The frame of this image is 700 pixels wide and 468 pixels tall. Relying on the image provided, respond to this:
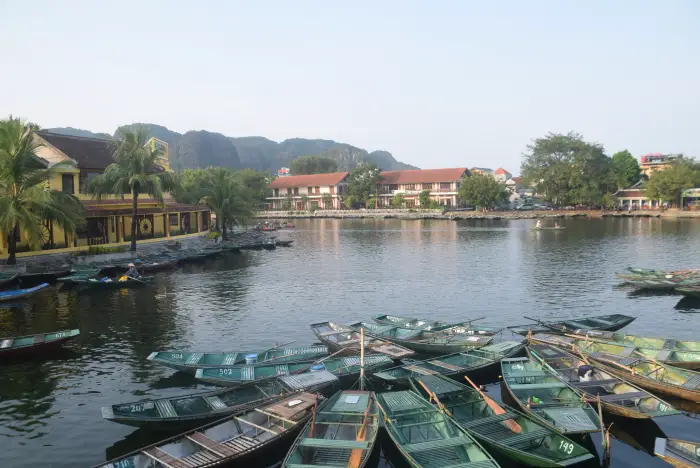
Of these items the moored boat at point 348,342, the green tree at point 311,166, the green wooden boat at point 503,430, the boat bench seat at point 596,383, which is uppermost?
the green tree at point 311,166

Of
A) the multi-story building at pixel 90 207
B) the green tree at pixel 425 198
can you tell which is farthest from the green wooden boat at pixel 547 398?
the green tree at pixel 425 198

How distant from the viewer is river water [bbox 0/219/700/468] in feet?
50.3

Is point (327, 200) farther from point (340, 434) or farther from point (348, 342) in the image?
point (340, 434)

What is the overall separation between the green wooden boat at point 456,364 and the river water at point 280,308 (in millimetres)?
1184

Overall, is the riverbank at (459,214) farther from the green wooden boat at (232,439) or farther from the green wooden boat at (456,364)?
the green wooden boat at (232,439)

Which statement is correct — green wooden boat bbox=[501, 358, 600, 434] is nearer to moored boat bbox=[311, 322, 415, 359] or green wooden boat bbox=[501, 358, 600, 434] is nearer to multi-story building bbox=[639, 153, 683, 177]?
moored boat bbox=[311, 322, 415, 359]

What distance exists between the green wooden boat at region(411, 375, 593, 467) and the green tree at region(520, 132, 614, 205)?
9519 centimetres

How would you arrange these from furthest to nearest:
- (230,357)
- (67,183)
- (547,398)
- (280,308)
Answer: (67,183)
(280,308)
(230,357)
(547,398)

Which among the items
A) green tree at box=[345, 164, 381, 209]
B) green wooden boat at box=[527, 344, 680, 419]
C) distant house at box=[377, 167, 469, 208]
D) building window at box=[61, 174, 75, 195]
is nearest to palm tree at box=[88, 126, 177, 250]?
building window at box=[61, 174, 75, 195]

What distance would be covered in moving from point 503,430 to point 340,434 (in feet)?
14.4

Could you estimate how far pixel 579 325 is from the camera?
76.9 feet

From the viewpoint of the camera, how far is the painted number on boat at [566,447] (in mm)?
12445

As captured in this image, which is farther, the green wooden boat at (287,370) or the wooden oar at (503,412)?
the green wooden boat at (287,370)

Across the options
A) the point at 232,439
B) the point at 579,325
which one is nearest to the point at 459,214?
the point at 579,325
